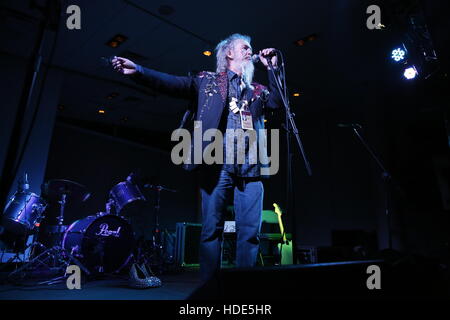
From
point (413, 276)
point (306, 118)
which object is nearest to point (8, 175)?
point (413, 276)

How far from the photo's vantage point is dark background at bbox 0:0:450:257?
432 centimetres

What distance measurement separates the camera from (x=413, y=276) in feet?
6.20

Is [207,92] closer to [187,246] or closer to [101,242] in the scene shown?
[101,242]

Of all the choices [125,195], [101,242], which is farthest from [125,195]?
[101,242]

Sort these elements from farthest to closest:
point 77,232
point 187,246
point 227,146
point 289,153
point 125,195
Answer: point 187,246 → point 125,195 → point 77,232 → point 289,153 → point 227,146

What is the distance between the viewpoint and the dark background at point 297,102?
14.2 ft

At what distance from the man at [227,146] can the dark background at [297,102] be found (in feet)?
1.22

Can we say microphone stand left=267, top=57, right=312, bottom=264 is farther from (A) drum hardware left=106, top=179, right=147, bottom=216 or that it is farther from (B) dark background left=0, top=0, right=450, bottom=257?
(A) drum hardware left=106, top=179, right=147, bottom=216

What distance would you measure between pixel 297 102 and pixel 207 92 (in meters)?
5.91

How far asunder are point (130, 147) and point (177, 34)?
5201mm

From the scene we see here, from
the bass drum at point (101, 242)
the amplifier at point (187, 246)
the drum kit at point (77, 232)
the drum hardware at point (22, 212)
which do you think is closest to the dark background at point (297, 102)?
the drum hardware at point (22, 212)

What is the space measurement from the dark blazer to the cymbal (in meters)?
2.72

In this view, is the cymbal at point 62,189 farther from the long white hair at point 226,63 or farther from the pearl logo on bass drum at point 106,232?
the long white hair at point 226,63

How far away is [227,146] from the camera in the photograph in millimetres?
1735
